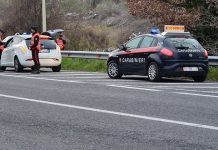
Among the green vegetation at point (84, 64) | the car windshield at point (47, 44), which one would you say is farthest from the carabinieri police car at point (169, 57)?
the green vegetation at point (84, 64)

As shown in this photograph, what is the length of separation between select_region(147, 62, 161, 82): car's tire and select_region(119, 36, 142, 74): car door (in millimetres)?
933

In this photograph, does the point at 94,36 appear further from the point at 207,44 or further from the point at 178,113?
the point at 178,113

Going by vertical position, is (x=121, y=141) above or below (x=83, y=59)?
above

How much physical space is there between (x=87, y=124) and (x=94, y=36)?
3576 centimetres

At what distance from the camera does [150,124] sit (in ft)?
32.2

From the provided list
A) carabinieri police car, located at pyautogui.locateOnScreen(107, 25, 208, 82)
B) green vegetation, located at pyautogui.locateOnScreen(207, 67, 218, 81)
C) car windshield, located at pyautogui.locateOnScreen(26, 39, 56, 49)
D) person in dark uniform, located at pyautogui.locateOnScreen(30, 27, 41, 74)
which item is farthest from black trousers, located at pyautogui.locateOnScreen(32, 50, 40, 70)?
green vegetation, located at pyautogui.locateOnScreen(207, 67, 218, 81)

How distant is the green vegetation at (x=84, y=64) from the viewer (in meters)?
25.2

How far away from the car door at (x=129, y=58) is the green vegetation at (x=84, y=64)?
4.89 m

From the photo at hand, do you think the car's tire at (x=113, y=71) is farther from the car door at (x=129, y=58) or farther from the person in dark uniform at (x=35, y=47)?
the person in dark uniform at (x=35, y=47)

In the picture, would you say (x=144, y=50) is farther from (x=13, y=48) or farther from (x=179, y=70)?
(x=13, y=48)

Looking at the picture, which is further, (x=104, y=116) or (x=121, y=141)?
(x=104, y=116)

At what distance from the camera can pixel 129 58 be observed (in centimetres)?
1955

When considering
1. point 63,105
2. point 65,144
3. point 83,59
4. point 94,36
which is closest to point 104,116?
point 63,105

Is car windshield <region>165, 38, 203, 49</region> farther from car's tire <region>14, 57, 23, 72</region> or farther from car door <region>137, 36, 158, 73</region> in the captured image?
car's tire <region>14, 57, 23, 72</region>
